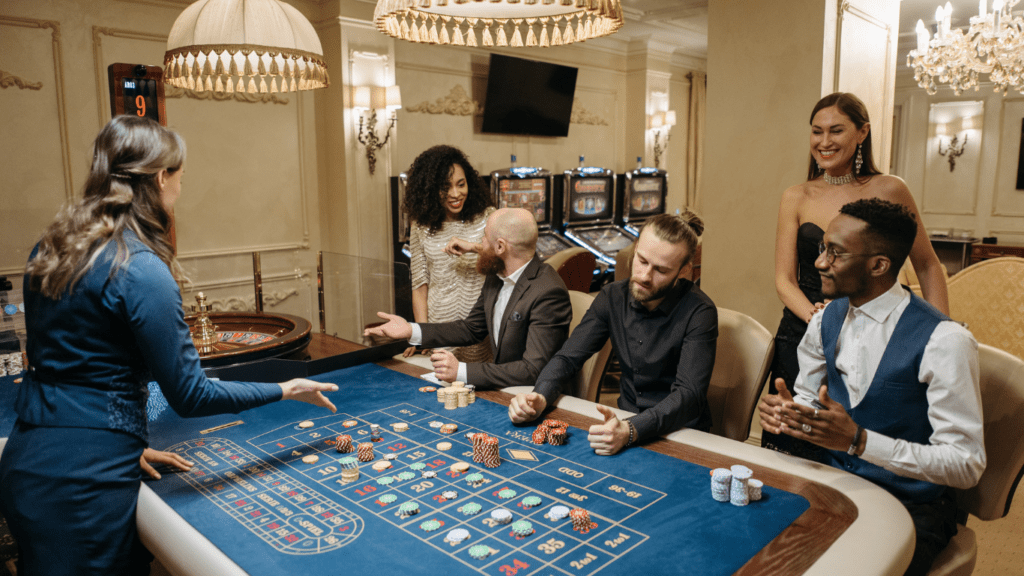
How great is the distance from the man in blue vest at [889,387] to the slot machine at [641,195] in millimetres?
5920

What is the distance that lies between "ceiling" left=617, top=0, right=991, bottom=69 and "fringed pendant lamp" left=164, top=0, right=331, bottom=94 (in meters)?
4.84

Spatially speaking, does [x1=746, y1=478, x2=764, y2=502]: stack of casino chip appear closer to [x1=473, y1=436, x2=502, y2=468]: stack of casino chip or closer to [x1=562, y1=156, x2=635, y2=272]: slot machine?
[x1=473, y1=436, x2=502, y2=468]: stack of casino chip

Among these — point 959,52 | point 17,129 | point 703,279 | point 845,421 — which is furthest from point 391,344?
point 959,52

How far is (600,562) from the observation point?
3.59ft

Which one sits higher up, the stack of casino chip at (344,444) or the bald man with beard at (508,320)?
the bald man with beard at (508,320)

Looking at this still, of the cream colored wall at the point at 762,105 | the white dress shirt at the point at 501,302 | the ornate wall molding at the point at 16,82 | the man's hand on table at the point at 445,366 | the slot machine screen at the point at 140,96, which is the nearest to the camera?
the man's hand on table at the point at 445,366

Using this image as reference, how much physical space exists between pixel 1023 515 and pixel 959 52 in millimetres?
3144

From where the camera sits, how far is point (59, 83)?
4.11m

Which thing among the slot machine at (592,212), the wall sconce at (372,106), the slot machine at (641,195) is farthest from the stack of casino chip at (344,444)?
the slot machine at (641,195)

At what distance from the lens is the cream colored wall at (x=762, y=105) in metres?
3.14

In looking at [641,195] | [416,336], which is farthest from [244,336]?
[641,195]

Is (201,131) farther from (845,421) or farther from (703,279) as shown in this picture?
(845,421)

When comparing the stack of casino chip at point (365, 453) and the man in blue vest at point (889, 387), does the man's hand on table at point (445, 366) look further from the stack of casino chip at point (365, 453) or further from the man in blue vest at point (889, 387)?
the man in blue vest at point (889, 387)

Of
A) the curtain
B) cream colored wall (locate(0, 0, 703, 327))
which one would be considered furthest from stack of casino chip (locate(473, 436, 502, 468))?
the curtain
